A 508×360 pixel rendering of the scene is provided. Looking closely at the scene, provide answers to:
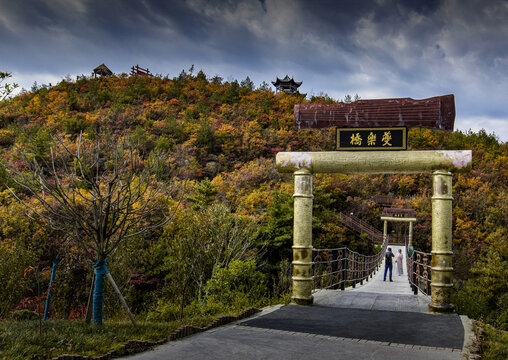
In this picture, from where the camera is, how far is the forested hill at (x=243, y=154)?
64.1ft

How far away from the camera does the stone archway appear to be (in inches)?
274

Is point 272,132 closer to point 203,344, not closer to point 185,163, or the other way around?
point 185,163

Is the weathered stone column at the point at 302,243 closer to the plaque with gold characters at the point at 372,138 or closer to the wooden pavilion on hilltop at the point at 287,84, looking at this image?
the plaque with gold characters at the point at 372,138

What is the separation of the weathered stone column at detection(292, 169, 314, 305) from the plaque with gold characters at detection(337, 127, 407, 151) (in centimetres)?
93

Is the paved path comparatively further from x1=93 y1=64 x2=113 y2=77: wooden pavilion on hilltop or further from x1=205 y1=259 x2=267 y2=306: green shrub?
x1=93 y1=64 x2=113 y2=77: wooden pavilion on hilltop

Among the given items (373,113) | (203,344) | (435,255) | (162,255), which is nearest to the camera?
(203,344)

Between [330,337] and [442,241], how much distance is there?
3.28m

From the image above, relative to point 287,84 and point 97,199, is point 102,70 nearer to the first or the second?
point 287,84

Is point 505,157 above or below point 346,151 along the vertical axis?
above

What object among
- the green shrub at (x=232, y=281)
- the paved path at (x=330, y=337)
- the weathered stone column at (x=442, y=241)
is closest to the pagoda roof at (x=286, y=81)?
the green shrub at (x=232, y=281)

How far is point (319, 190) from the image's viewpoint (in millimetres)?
23016

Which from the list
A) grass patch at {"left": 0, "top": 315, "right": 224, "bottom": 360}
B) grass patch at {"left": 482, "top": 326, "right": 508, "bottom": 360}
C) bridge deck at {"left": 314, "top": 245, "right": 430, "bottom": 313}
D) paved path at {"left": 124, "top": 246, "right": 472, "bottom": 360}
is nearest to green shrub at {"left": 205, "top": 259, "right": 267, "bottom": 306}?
bridge deck at {"left": 314, "top": 245, "right": 430, "bottom": 313}

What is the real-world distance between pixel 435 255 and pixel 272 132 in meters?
24.9

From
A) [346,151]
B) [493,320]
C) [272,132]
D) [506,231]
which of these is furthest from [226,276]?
[272,132]
